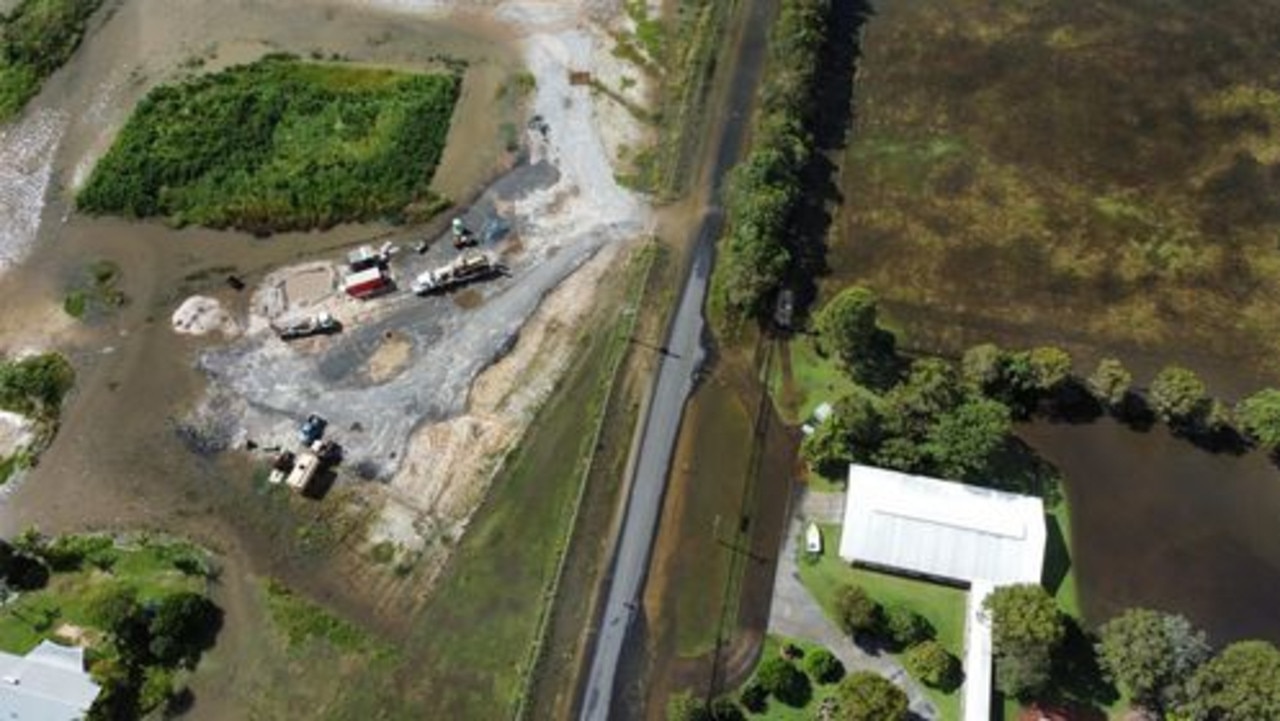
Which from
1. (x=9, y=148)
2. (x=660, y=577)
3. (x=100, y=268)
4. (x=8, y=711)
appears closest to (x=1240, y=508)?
(x=660, y=577)

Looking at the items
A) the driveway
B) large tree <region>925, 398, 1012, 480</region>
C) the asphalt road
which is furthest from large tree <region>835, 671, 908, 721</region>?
large tree <region>925, 398, 1012, 480</region>

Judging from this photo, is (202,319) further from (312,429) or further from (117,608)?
(117,608)

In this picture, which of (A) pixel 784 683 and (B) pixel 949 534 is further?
(B) pixel 949 534

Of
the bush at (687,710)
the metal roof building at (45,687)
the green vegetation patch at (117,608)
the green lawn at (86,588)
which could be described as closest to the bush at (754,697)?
the bush at (687,710)

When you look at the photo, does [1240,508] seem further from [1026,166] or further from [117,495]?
[117,495]

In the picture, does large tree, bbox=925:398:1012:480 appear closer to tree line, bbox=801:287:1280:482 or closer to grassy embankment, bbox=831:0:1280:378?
tree line, bbox=801:287:1280:482

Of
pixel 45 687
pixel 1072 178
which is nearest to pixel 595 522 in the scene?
pixel 45 687
